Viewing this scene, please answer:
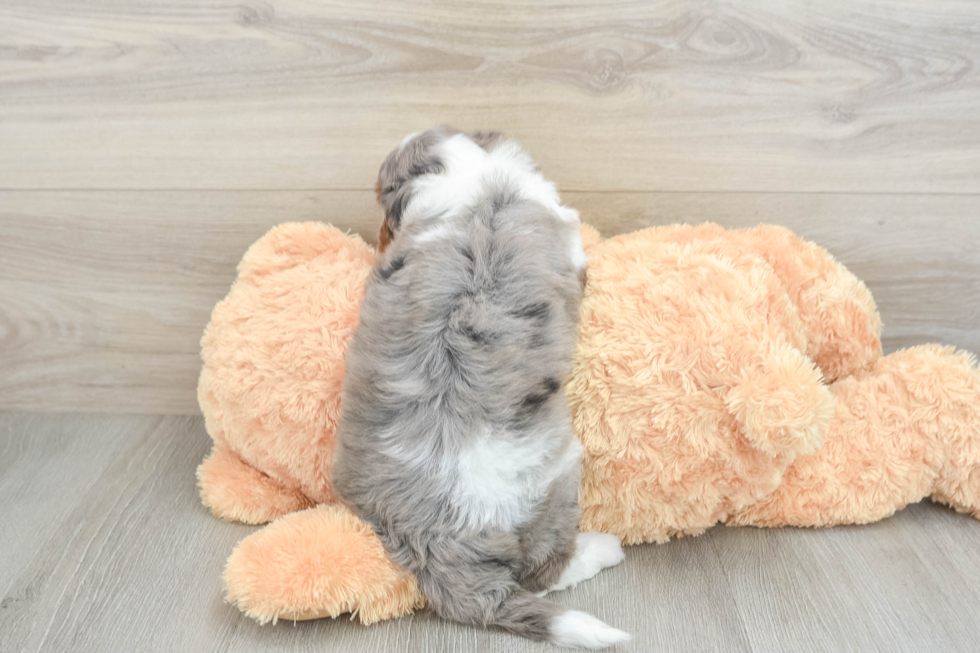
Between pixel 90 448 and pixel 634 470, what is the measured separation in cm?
92

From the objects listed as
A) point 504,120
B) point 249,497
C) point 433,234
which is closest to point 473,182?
point 433,234

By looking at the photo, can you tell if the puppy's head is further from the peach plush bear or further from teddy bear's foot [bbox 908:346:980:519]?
teddy bear's foot [bbox 908:346:980:519]

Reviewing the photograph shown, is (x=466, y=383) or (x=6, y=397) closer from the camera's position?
(x=466, y=383)

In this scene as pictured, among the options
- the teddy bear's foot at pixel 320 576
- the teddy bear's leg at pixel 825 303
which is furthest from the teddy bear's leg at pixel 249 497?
the teddy bear's leg at pixel 825 303

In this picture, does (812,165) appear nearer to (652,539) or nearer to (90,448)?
(652,539)

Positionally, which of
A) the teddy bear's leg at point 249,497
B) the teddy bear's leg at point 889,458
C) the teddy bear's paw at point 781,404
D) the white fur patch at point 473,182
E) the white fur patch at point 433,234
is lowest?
the teddy bear's leg at point 249,497

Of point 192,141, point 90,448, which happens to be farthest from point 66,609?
point 192,141

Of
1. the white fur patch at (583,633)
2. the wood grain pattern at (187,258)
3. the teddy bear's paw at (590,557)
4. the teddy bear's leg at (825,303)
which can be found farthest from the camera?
the wood grain pattern at (187,258)

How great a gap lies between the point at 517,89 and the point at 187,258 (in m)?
0.61

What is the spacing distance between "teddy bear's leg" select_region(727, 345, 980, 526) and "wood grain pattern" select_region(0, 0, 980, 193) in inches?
13.6

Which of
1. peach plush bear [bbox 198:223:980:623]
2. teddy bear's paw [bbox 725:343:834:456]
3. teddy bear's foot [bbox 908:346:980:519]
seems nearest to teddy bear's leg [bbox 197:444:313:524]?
peach plush bear [bbox 198:223:980:623]

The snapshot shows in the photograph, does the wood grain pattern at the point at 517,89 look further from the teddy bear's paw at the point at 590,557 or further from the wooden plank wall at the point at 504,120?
the teddy bear's paw at the point at 590,557

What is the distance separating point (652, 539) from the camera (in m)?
0.99

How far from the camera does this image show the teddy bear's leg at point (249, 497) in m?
1.05
